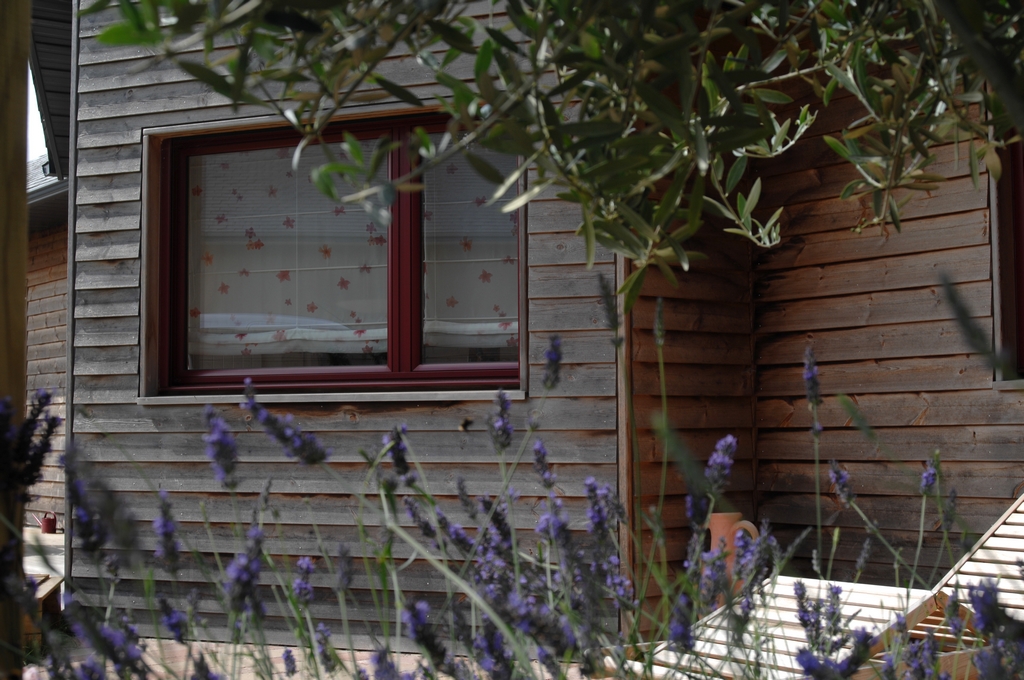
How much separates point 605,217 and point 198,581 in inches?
140

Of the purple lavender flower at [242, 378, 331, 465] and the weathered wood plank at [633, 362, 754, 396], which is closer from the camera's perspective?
the purple lavender flower at [242, 378, 331, 465]

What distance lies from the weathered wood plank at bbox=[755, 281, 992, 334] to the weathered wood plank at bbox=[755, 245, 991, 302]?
33mm

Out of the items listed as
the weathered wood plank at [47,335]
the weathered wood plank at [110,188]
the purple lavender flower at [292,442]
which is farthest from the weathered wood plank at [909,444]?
the weathered wood plank at [47,335]

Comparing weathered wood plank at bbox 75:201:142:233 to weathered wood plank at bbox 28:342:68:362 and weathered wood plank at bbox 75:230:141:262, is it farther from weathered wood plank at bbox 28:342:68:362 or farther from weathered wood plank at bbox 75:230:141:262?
weathered wood plank at bbox 28:342:68:362

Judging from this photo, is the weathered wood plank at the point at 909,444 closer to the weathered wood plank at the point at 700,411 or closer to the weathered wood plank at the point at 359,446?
the weathered wood plank at the point at 700,411

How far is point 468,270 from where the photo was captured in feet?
13.9

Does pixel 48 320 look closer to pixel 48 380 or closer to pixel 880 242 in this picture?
pixel 48 380

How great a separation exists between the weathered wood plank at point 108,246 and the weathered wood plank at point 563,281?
6.44 feet

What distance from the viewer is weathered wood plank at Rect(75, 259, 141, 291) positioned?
4.47 metres

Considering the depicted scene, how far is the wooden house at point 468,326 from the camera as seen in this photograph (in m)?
3.81

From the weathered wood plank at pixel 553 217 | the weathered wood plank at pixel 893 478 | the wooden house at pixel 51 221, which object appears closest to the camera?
the weathered wood plank at pixel 893 478

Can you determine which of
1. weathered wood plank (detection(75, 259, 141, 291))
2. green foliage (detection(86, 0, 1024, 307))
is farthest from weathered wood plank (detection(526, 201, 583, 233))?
green foliage (detection(86, 0, 1024, 307))

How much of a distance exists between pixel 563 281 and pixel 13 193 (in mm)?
2774

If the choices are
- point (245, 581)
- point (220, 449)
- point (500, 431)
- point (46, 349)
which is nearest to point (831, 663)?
point (500, 431)
